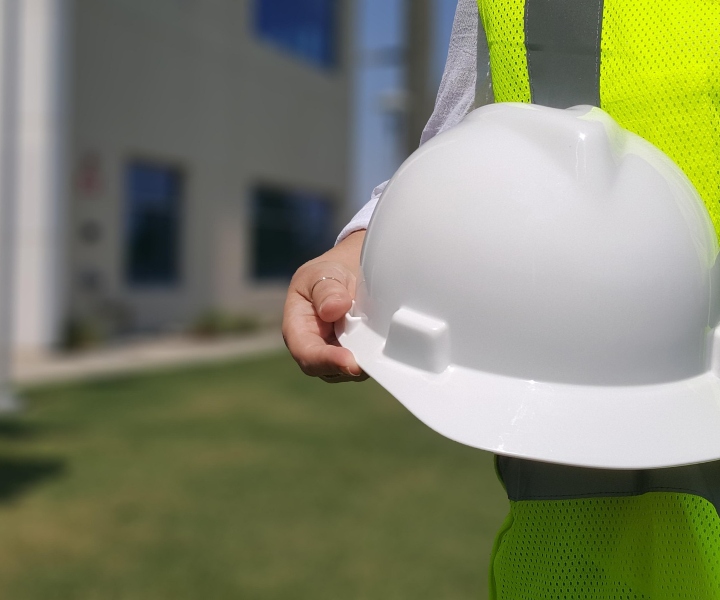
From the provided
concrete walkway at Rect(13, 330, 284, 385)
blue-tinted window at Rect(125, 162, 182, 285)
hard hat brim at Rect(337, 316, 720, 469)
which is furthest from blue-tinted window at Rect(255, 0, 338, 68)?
hard hat brim at Rect(337, 316, 720, 469)

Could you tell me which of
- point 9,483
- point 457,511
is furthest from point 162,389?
point 457,511

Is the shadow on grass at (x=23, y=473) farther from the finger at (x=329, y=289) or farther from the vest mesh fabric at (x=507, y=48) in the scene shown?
the vest mesh fabric at (x=507, y=48)

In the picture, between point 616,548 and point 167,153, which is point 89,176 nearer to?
point 167,153

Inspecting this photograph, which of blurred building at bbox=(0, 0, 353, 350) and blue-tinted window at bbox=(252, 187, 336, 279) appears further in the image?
blue-tinted window at bbox=(252, 187, 336, 279)

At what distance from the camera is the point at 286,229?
2020cm

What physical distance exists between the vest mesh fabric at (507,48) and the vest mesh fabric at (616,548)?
0.63m

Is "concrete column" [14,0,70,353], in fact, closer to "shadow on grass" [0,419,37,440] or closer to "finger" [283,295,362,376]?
"shadow on grass" [0,419,37,440]

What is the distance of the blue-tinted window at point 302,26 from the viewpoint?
18.7 meters

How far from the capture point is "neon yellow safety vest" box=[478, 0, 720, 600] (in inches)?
49.5

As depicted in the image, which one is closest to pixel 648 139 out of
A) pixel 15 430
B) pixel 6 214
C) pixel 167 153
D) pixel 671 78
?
pixel 671 78

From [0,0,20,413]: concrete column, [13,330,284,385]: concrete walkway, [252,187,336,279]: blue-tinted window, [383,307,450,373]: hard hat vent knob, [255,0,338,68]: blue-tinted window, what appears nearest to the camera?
[383,307,450,373]: hard hat vent knob

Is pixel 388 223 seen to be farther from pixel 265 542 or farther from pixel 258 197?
pixel 258 197

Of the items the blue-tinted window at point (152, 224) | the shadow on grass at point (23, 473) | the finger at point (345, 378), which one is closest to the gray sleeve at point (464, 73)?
the finger at point (345, 378)

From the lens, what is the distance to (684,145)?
132cm
